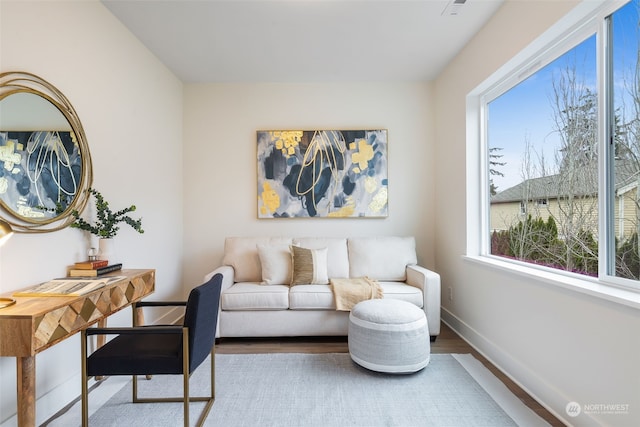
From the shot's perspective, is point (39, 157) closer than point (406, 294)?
Yes

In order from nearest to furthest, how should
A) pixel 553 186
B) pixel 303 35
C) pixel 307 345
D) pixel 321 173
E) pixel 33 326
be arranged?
pixel 33 326
pixel 553 186
pixel 303 35
pixel 307 345
pixel 321 173

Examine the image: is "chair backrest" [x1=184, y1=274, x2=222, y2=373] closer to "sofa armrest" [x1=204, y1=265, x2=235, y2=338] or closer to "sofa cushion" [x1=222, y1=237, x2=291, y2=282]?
"sofa armrest" [x1=204, y1=265, x2=235, y2=338]

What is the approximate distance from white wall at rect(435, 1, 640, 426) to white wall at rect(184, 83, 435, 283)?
397mm

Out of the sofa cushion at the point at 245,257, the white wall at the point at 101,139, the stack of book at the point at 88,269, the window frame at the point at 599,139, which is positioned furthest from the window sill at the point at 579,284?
the white wall at the point at 101,139

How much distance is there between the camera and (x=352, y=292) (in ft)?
9.07

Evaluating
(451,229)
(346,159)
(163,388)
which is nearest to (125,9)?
(346,159)

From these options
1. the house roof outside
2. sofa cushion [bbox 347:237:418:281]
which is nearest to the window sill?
the house roof outside

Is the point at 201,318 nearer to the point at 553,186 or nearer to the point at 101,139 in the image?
the point at 101,139

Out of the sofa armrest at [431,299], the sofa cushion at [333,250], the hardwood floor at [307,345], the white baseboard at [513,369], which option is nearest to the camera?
the white baseboard at [513,369]

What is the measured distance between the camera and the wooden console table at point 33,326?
48.1 inches

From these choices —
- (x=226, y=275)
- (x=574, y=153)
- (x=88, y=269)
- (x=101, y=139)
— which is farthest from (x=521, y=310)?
(x=101, y=139)

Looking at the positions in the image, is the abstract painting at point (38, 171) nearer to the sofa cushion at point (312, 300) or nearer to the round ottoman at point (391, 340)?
the sofa cushion at point (312, 300)

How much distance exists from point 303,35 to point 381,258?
2.23 metres

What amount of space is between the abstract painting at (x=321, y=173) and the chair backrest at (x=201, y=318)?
1899 millimetres
